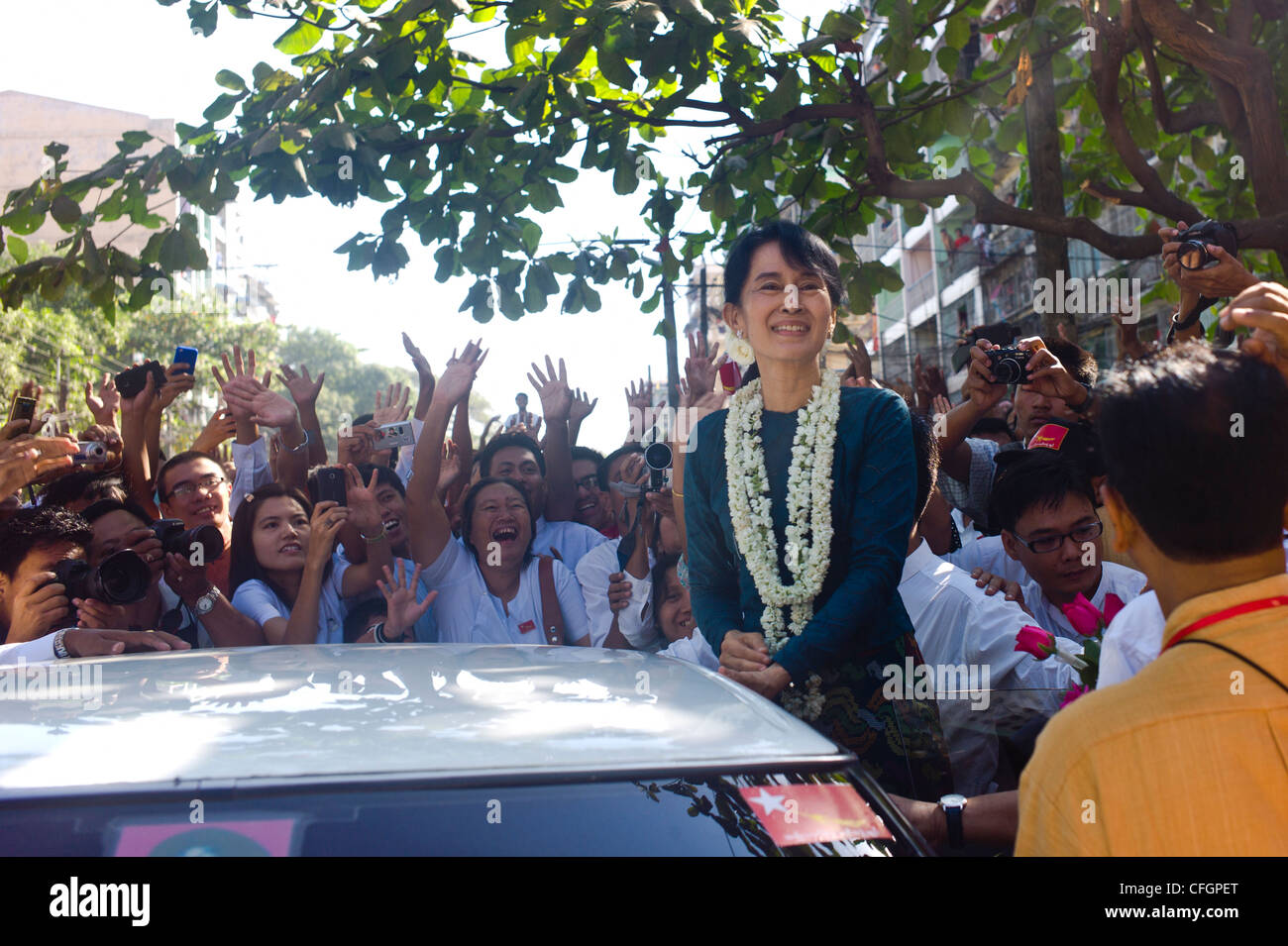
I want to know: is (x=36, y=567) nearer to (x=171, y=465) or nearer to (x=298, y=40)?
(x=171, y=465)

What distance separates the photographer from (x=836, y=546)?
2824 millimetres

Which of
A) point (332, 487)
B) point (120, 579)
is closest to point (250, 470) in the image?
point (332, 487)

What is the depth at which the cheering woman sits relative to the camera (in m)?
2.61

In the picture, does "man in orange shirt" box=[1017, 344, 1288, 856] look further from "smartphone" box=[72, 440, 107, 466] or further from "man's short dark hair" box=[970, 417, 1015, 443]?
"smartphone" box=[72, 440, 107, 466]

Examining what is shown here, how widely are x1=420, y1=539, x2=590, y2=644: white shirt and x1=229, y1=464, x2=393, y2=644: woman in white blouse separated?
9.8 inches

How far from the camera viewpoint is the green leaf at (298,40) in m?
Result: 5.24

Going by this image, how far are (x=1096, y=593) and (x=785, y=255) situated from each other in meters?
1.57

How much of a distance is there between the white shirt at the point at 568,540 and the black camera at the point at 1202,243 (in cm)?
292

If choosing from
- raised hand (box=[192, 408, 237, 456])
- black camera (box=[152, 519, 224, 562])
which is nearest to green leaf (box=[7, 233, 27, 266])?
raised hand (box=[192, 408, 237, 456])

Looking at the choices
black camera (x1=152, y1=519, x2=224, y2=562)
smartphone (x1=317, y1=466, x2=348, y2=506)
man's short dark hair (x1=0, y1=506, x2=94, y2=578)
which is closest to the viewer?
man's short dark hair (x1=0, y1=506, x2=94, y2=578)
